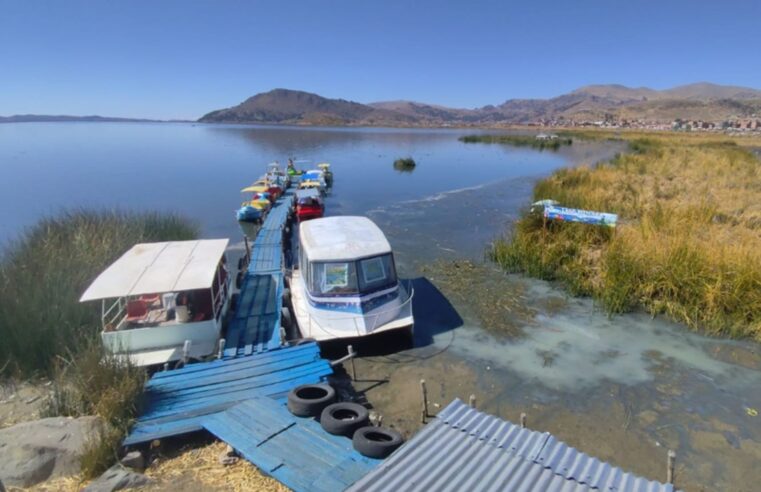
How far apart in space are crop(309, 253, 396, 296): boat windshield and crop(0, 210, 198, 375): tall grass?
5.85 m

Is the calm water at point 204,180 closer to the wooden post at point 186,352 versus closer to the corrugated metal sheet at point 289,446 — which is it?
the wooden post at point 186,352

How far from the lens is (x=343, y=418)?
8773mm

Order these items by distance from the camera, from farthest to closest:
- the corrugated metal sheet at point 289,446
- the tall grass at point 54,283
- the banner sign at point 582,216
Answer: the banner sign at point 582,216 → the tall grass at point 54,283 → the corrugated metal sheet at point 289,446

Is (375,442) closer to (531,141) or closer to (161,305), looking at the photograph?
(161,305)

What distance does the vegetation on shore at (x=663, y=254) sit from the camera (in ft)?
46.3

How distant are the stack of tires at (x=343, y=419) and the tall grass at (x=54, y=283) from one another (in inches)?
201

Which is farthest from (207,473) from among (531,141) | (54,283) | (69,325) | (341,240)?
(531,141)

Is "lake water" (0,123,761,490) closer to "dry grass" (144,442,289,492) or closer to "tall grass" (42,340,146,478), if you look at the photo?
"dry grass" (144,442,289,492)

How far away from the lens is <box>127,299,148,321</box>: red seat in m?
11.3

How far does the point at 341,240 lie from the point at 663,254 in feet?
38.4

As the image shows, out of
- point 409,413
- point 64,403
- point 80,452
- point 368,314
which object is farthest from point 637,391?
point 64,403

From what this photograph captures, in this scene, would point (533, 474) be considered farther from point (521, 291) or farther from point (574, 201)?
point (574, 201)

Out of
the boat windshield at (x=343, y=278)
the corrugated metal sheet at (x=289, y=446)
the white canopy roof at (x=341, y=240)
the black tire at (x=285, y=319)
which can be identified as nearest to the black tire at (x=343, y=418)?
the corrugated metal sheet at (x=289, y=446)

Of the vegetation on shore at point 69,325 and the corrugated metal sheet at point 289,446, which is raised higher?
the vegetation on shore at point 69,325
